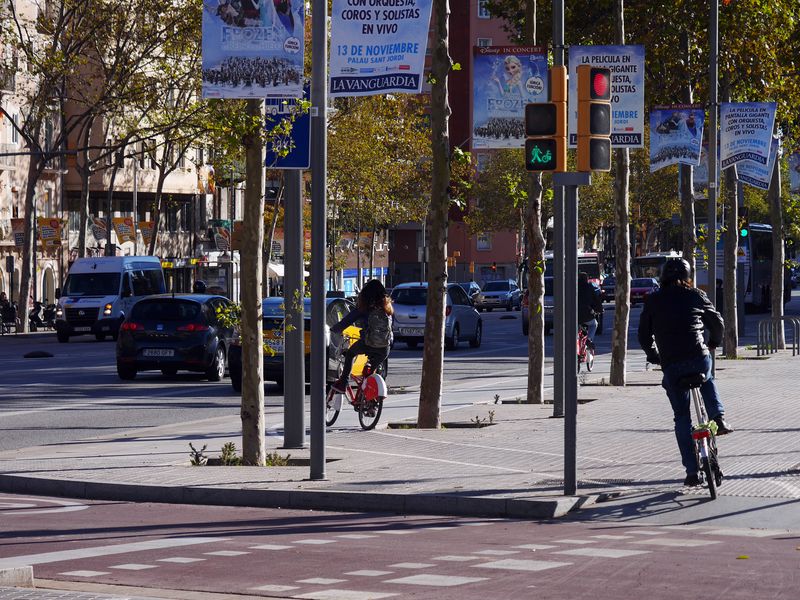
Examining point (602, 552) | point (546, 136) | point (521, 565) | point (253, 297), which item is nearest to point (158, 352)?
point (253, 297)

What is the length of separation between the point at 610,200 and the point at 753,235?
20.7 m

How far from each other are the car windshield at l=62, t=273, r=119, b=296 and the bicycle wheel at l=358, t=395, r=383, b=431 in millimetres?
33856

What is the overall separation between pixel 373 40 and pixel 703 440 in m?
4.86

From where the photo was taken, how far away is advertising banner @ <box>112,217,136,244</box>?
244 feet

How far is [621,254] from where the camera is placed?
89.9ft

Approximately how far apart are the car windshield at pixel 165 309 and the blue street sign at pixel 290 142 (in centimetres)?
1439

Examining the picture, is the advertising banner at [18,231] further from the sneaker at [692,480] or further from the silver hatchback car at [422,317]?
the sneaker at [692,480]

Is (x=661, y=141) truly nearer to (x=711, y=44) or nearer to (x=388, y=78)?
(x=711, y=44)

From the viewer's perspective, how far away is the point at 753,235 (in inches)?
2911

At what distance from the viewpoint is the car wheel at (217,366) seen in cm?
2962

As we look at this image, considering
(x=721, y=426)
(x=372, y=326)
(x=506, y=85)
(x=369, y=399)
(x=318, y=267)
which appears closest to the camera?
(x=721, y=426)

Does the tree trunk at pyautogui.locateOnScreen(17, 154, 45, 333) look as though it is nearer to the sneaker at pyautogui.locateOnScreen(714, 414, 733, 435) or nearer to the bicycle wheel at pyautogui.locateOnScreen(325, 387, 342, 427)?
the bicycle wheel at pyautogui.locateOnScreen(325, 387, 342, 427)

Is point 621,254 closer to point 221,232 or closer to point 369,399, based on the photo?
point 369,399

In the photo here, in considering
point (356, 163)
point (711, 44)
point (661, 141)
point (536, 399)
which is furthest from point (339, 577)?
point (356, 163)
